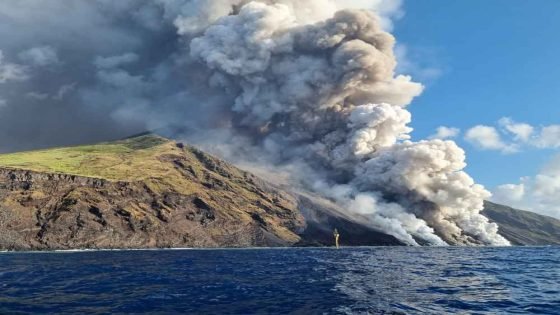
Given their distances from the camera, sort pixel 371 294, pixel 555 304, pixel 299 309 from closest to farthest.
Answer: pixel 299 309, pixel 555 304, pixel 371 294

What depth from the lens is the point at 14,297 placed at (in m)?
36.2

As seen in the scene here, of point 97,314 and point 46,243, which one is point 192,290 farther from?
point 46,243

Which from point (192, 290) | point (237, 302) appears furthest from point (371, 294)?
point (192, 290)

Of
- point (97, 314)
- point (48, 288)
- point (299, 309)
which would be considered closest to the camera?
point (97, 314)

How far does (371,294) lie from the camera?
3956 cm

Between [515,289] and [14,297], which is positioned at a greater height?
[515,289]

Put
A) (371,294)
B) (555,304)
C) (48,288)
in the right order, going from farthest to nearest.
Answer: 1. (48,288)
2. (371,294)
3. (555,304)

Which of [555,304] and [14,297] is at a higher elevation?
[555,304]

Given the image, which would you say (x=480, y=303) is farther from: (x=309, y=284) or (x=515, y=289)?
(x=309, y=284)

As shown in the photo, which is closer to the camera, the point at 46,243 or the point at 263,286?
the point at 263,286

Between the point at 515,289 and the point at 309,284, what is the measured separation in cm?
1902

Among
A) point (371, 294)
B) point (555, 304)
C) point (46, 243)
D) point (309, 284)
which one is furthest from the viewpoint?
point (46, 243)

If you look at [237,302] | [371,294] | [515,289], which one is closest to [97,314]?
[237,302]

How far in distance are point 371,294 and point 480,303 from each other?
8554 millimetres
